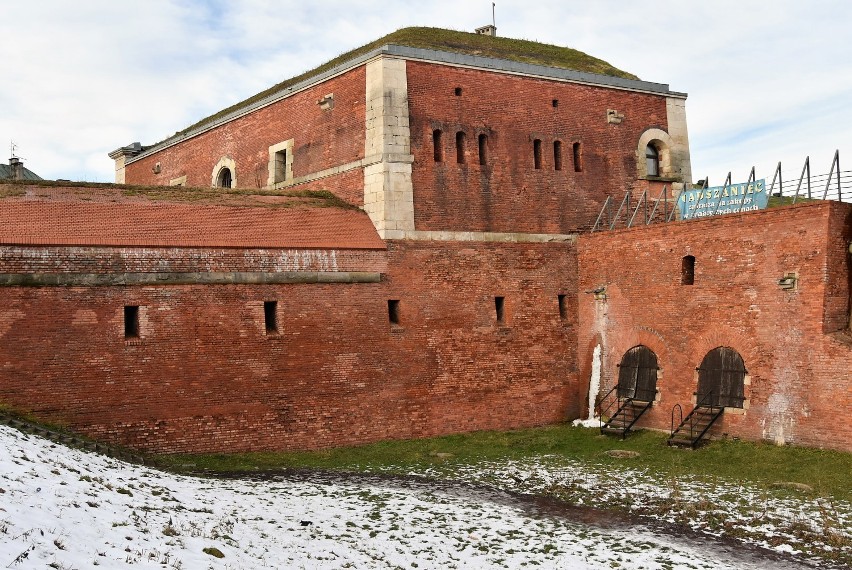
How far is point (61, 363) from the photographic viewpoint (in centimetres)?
1573

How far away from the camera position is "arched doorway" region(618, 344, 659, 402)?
771 inches

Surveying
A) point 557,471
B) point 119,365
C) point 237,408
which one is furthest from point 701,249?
point 119,365

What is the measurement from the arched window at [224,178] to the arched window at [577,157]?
33.6 ft

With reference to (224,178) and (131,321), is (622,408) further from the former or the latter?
(224,178)

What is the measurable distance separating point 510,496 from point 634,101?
44.4ft

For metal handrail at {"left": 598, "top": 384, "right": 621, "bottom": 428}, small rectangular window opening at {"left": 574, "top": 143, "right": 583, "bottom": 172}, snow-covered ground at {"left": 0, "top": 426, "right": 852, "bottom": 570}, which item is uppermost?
small rectangular window opening at {"left": 574, "top": 143, "right": 583, "bottom": 172}

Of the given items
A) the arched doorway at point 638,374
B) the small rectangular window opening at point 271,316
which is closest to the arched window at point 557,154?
the arched doorway at point 638,374

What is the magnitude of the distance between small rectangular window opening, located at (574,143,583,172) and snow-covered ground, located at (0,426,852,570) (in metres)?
9.91

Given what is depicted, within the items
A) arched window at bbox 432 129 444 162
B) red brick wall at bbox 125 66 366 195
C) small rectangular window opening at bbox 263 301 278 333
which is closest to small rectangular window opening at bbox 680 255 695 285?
arched window at bbox 432 129 444 162

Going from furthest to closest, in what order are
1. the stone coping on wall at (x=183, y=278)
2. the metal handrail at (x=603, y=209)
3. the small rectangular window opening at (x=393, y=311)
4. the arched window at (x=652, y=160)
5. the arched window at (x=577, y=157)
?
the arched window at (x=652, y=160), the arched window at (x=577, y=157), the metal handrail at (x=603, y=209), the small rectangular window opening at (x=393, y=311), the stone coping on wall at (x=183, y=278)

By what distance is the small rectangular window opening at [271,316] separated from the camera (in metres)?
18.0

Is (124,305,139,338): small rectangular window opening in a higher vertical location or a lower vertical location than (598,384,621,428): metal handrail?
higher

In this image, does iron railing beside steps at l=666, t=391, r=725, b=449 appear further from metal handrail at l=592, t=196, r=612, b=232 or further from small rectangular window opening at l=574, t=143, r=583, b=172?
small rectangular window opening at l=574, t=143, r=583, b=172

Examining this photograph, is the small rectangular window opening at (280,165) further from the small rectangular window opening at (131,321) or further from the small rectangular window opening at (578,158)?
the small rectangular window opening at (131,321)
